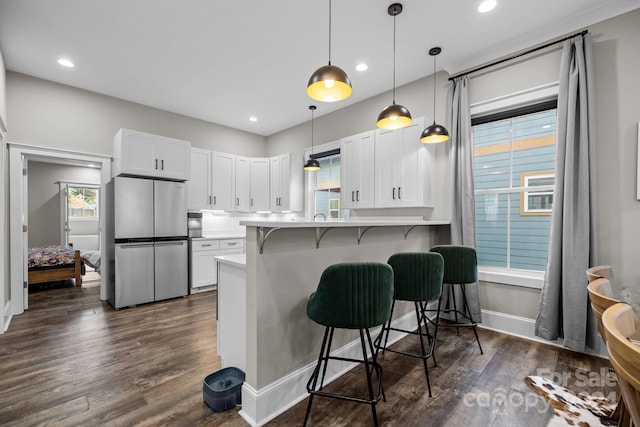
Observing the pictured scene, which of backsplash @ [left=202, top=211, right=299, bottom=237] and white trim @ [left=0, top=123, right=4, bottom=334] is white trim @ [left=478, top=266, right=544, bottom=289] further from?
white trim @ [left=0, top=123, right=4, bottom=334]

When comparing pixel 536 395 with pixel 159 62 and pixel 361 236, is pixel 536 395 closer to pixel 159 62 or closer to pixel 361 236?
pixel 361 236

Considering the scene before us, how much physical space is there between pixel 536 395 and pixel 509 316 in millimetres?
1229

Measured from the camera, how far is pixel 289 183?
568 cm

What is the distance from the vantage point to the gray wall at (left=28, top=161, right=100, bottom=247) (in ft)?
23.0

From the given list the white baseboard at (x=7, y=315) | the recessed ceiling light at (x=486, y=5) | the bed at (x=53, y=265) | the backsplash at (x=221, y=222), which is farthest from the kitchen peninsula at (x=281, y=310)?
the bed at (x=53, y=265)

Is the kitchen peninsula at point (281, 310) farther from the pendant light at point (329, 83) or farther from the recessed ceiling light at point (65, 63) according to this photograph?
the recessed ceiling light at point (65, 63)

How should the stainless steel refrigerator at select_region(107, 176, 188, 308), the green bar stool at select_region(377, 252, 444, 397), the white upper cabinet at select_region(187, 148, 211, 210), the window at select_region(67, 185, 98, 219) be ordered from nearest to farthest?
the green bar stool at select_region(377, 252, 444, 397) < the stainless steel refrigerator at select_region(107, 176, 188, 308) < the white upper cabinet at select_region(187, 148, 211, 210) < the window at select_region(67, 185, 98, 219)

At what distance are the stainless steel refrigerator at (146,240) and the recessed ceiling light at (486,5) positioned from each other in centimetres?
441

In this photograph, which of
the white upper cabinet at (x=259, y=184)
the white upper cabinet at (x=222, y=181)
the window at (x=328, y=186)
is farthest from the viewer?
the white upper cabinet at (x=259, y=184)

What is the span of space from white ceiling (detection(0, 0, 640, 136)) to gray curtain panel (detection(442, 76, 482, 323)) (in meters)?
0.49

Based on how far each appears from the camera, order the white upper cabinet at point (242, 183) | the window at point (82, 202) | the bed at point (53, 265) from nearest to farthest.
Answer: the bed at point (53, 265)
the white upper cabinet at point (242, 183)
the window at point (82, 202)

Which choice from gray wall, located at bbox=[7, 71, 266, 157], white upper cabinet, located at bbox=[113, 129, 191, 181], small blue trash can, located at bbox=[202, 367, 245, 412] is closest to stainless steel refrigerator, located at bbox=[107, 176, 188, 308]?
white upper cabinet, located at bbox=[113, 129, 191, 181]

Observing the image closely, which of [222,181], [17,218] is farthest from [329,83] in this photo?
[17,218]

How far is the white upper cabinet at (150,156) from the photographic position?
408 cm
